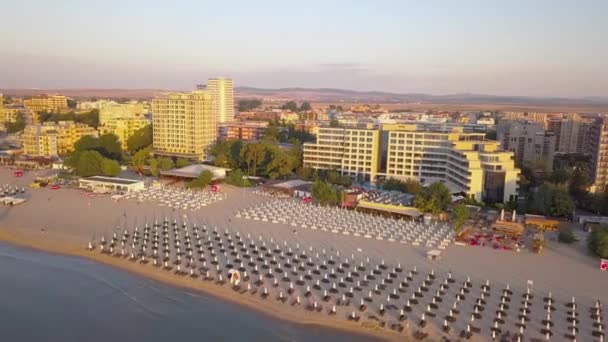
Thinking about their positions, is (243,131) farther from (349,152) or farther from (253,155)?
(349,152)

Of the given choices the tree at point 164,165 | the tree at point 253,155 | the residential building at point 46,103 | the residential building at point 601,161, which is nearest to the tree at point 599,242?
the residential building at point 601,161

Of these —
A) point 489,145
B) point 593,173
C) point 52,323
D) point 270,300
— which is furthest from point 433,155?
point 52,323

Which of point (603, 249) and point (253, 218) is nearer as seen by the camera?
point (603, 249)

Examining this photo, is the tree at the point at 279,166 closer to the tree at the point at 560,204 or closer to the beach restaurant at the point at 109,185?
the beach restaurant at the point at 109,185

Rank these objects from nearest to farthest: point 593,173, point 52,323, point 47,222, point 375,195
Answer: point 52,323, point 47,222, point 375,195, point 593,173

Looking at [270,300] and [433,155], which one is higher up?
[433,155]

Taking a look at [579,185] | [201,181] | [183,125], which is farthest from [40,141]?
[579,185]

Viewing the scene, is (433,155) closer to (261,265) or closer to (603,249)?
(603,249)
